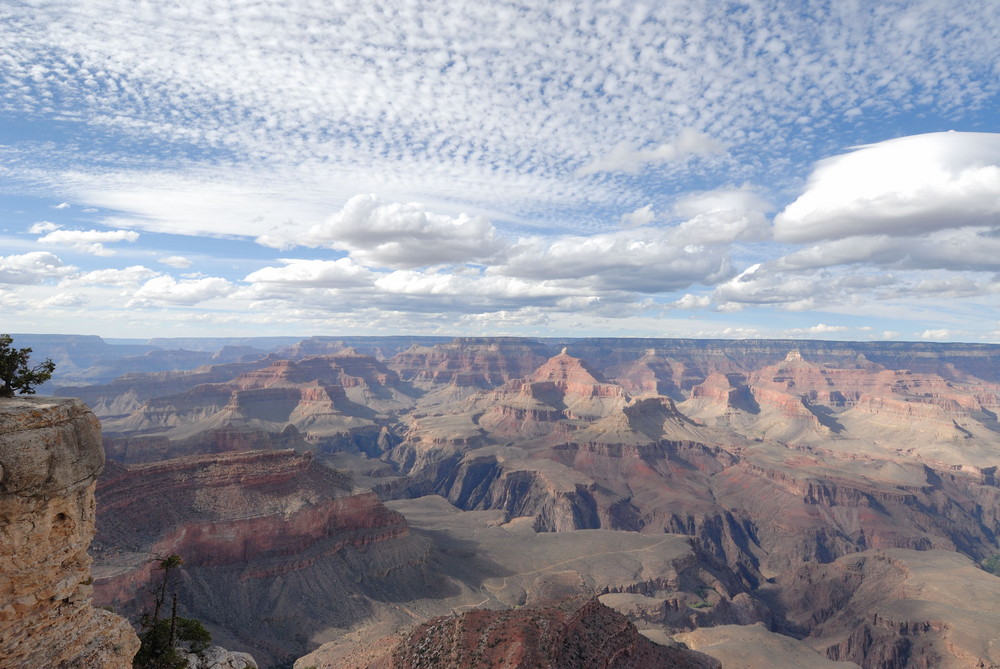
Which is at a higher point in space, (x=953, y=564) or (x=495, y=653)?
(x=495, y=653)

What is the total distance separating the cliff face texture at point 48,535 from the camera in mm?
16406

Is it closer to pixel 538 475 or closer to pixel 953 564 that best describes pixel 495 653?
pixel 953 564

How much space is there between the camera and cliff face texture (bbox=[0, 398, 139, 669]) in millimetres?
16406

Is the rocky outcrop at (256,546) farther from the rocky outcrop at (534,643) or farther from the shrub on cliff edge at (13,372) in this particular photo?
the shrub on cliff edge at (13,372)

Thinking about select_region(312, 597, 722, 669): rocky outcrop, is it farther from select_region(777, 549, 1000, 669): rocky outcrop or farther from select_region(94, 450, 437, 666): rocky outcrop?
select_region(777, 549, 1000, 669): rocky outcrop

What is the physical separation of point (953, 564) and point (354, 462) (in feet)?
551

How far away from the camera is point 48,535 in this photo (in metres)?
17.5

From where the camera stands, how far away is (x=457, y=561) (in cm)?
10612

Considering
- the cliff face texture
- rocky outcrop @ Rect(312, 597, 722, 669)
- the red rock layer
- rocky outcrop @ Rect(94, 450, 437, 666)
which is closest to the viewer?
the cliff face texture

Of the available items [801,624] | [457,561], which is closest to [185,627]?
[457,561]

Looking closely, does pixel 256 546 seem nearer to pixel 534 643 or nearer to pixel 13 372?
pixel 534 643

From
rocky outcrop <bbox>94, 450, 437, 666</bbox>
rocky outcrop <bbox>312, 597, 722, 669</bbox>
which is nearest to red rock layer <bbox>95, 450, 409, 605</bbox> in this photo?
rocky outcrop <bbox>94, 450, 437, 666</bbox>

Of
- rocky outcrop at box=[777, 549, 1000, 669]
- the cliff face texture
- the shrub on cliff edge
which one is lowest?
rocky outcrop at box=[777, 549, 1000, 669]

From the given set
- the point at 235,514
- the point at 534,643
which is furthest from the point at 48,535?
the point at 235,514
